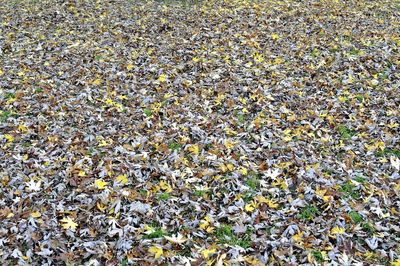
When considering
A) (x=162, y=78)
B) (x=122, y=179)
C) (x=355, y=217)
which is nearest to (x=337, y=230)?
(x=355, y=217)

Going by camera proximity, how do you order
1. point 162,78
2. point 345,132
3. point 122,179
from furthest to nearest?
point 162,78 → point 345,132 → point 122,179

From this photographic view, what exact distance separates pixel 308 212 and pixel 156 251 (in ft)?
6.56

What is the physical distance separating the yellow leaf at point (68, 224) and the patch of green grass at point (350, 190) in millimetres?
3492

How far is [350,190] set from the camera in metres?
5.60

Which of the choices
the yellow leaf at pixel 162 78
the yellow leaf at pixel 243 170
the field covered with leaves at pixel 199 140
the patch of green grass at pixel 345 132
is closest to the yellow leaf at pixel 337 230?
the field covered with leaves at pixel 199 140

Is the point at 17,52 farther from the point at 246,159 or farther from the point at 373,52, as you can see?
the point at 373,52

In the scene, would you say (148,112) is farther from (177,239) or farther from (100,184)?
(177,239)

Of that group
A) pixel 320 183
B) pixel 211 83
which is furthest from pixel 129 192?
pixel 211 83

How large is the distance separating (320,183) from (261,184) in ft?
2.69

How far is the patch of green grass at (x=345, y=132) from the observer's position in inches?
268

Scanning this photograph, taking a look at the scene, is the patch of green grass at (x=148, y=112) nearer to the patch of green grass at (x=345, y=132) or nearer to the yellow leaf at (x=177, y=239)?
the yellow leaf at (x=177, y=239)

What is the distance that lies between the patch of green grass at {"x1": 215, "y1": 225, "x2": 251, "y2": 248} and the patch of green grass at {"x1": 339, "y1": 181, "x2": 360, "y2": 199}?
1.57 m

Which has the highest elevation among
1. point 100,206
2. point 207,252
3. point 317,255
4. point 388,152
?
point 100,206

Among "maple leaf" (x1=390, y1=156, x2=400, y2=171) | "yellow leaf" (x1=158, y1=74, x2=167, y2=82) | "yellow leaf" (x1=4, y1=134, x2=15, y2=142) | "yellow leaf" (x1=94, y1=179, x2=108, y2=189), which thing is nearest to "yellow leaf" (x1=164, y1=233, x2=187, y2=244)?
"yellow leaf" (x1=94, y1=179, x2=108, y2=189)
